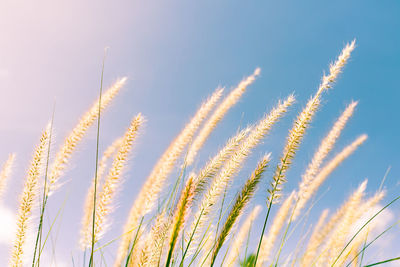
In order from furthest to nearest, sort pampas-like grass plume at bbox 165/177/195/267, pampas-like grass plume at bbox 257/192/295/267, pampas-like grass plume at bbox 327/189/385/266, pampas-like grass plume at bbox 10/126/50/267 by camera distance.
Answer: pampas-like grass plume at bbox 257/192/295/267 < pampas-like grass plume at bbox 327/189/385/266 < pampas-like grass plume at bbox 10/126/50/267 < pampas-like grass plume at bbox 165/177/195/267

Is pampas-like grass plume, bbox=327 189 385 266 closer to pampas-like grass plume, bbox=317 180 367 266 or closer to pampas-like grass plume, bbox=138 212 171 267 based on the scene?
pampas-like grass plume, bbox=317 180 367 266

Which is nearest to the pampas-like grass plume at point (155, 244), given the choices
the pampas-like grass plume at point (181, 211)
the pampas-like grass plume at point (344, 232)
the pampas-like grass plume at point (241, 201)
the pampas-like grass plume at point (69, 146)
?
the pampas-like grass plume at point (181, 211)

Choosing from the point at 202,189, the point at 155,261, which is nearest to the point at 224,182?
the point at 202,189

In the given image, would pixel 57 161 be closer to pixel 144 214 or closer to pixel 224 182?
pixel 144 214

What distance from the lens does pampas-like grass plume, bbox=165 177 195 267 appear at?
1757mm

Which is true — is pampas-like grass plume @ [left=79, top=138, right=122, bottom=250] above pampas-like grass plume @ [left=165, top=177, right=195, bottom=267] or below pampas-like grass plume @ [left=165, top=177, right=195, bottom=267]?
above

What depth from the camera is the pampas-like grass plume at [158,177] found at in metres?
2.60

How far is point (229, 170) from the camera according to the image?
2051 millimetres

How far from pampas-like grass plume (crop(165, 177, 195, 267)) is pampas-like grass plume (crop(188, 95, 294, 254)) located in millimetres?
198

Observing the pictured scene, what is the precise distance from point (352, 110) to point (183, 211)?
6.03 feet

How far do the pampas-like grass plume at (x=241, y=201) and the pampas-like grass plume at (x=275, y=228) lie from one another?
145 cm

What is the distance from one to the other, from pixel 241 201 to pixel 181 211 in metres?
0.34

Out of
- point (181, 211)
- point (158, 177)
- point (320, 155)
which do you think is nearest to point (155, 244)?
point (181, 211)

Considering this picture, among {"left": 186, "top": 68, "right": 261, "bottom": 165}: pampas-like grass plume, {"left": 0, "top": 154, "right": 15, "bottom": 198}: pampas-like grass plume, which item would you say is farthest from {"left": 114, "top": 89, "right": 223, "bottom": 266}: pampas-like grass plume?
{"left": 0, "top": 154, "right": 15, "bottom": 198}: pampas-like grass plume
